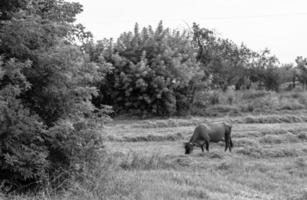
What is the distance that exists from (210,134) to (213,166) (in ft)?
16.1

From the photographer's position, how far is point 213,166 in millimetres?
11289

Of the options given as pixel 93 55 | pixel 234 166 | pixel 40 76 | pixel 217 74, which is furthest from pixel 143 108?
pixel 40 76

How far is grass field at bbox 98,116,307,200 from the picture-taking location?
674 cm

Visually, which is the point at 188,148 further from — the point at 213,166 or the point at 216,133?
the point at 213,166

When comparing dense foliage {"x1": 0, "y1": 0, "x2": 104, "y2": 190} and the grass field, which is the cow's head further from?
dense foliage {"x1": 0, "y1": 0, "x2": 104, "y2": 190}

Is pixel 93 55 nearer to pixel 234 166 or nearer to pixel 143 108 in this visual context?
pixel 143 108

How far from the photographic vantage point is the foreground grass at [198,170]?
20.1ft

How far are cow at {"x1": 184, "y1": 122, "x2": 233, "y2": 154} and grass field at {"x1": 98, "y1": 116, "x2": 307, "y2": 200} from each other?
0.52 meters

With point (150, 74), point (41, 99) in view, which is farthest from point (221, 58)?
point (41, 99)

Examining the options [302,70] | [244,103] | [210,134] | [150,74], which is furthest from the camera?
[302,70]

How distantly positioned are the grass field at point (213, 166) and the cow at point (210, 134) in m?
0.52

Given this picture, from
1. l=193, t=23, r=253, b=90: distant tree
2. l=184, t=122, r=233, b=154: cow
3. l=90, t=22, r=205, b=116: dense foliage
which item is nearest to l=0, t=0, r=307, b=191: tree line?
l=184, t=122, r=233, b=154: cow

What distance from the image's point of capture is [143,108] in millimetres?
26625

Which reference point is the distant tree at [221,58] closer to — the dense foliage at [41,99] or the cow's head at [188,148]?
the cow's head at [188,148]
